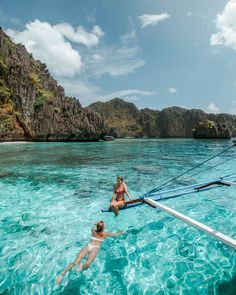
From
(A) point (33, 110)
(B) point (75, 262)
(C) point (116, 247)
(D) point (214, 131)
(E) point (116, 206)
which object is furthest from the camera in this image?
(D) point (214, 131)

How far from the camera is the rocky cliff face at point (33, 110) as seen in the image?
72.4 metres

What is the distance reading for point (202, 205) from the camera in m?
10.4

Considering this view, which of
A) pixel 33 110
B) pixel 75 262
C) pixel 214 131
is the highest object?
pixel 33 110

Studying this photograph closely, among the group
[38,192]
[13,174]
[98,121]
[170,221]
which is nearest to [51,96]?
[98,121]

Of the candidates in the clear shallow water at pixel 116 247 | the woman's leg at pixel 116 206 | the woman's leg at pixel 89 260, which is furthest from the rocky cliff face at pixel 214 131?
the woman's leg at pixel 89 260

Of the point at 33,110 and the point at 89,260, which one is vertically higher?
the point at 33,110

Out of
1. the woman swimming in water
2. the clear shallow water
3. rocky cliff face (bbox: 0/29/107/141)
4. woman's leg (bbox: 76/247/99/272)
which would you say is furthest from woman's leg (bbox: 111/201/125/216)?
rocky cliff face (bbox: 0/29/107/141)

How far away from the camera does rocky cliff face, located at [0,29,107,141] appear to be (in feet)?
238

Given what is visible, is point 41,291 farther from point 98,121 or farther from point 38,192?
point 98,121

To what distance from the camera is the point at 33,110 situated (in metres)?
82.8

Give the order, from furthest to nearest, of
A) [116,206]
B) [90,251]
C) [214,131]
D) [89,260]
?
1. [214,131]
2. [116,206]
3. [90,251]
4. [89,260]

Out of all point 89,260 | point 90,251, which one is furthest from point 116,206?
point 89,260

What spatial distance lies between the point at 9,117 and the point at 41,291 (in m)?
76.4

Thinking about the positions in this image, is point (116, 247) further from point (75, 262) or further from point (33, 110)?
point (33, 110)
